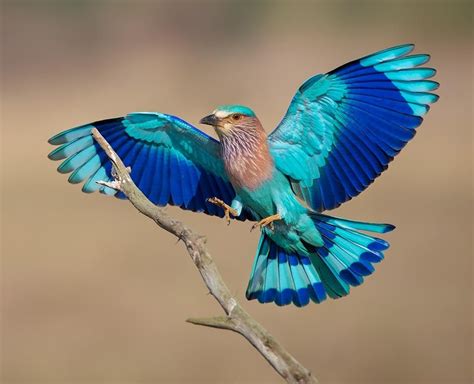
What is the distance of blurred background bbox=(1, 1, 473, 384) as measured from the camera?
8648 mm

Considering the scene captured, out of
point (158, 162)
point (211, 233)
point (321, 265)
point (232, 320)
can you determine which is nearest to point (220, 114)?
point (158, 162)

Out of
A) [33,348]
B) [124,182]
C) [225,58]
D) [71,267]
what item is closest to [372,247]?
[124,182]

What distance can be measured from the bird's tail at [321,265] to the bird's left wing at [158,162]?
1.23 ft

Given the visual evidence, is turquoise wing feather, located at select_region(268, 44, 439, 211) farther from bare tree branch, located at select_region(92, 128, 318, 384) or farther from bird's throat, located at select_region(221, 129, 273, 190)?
bare tree branch, located at select_region(92, 128, 318, 384)

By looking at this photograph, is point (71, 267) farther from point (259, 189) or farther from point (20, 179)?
point (259, 189)

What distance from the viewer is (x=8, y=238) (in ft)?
38.9

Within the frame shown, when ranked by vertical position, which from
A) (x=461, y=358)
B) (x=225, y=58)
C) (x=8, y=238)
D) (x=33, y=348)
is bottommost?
(x=461, y=358)

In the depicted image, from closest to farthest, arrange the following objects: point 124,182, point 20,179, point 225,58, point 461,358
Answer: point 124,182 → point 461,358 → point 20,179 → point 225,58

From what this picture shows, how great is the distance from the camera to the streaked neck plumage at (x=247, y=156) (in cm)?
489

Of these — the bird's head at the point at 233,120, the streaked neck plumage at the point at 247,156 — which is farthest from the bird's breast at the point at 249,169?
the bird's head at the point at 233,120

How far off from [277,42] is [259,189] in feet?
41.0

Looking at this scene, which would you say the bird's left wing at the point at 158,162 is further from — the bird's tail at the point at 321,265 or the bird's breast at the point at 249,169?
the bird's tail at the point at 321,265

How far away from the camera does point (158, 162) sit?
540cm

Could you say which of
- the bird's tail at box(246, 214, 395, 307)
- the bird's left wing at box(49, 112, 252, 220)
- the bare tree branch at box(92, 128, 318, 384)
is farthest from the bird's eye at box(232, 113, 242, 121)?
the bare tree branch at box(92, 128, 318, 384)
